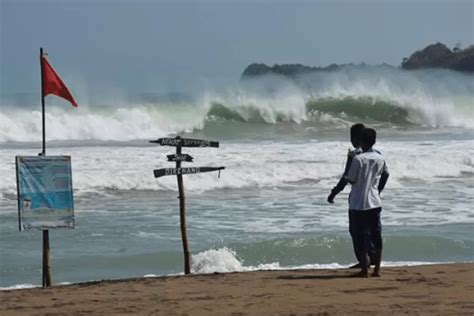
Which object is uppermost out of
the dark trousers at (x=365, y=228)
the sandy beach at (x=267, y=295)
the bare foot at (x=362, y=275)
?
the dark trousers at (x=365, y=228)

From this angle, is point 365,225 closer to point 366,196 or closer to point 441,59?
point 366,196

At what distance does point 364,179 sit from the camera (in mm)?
8422

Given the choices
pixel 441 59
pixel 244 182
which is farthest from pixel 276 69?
pixel 244 182

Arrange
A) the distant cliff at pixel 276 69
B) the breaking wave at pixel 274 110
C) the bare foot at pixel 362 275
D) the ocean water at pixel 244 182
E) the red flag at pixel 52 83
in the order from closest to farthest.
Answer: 1. the bare foot at pixel 362 275
2. the red flag at pixel 52 83
3. the ocean water at pixel 244 182
4. the breaking wave at pixel 274 110
5. the distant cliff at pixel 276 69

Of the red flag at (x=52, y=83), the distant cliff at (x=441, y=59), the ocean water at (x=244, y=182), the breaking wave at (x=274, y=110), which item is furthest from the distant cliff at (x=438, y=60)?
the red flag at (x=52, y=83)

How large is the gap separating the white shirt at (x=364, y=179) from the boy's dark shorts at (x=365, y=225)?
6cm

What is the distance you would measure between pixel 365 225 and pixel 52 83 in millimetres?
3150

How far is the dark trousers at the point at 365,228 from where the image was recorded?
8.50 meters

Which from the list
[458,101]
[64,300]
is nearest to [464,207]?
[64,300]

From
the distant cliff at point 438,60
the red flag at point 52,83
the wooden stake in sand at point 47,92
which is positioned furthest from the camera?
the distant cliff at point 438,60

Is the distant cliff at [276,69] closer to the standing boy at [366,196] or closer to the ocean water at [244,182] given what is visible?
the ocean water at [244,182]

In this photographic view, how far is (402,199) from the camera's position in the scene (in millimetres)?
16578

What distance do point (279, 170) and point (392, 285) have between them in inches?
500

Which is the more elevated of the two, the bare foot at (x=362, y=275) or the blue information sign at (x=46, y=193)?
the blue information sign at (x=46, y=193)
